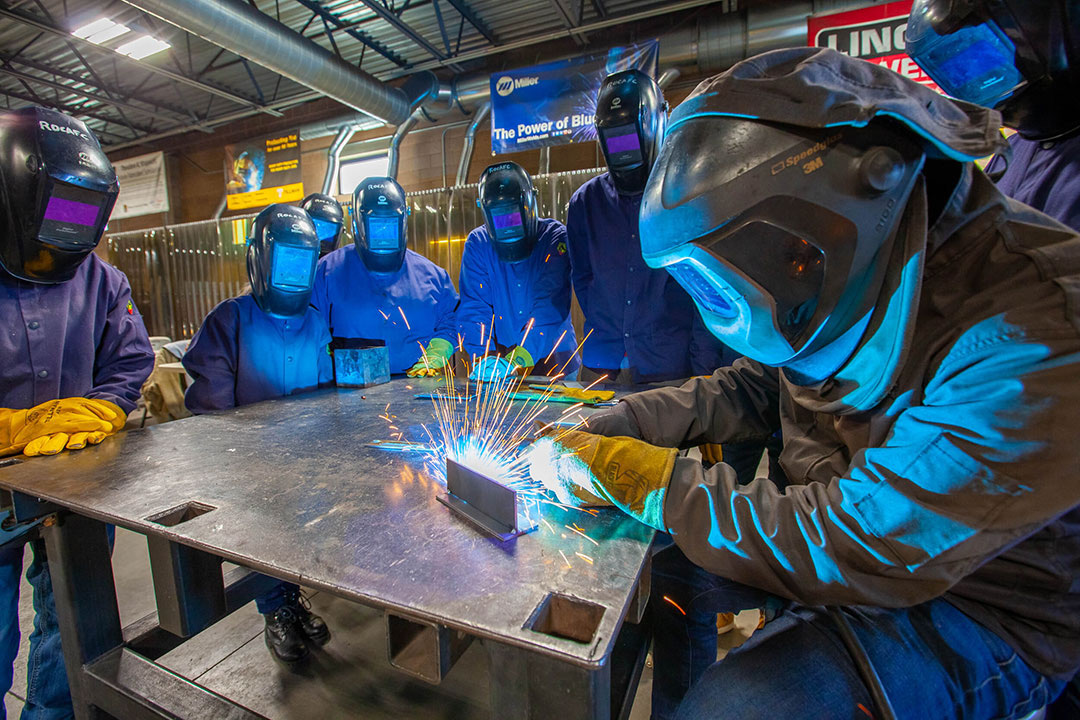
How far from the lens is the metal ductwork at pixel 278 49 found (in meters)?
4.50

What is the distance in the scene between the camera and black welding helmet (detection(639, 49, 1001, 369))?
75 centimetres

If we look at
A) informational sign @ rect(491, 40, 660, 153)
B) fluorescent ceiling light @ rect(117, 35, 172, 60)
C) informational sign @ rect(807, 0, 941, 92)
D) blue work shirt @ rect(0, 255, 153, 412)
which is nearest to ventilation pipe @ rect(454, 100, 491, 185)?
informational sign @ rect(491, 40, 660, 153)

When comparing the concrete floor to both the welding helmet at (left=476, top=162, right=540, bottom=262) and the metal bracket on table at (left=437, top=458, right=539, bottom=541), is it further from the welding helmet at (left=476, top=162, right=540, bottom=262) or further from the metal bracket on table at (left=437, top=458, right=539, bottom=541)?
the welding helmet at (left=476, top=162, right=540, bottom=262)

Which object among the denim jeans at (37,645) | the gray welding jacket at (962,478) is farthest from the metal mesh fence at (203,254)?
the gray welding jacket at (962,478)

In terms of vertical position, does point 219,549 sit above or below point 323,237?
below

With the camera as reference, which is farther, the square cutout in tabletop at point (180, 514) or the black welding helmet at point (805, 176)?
the square cutout in tabletop at point (180, 514)

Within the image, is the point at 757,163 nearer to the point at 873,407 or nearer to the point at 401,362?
the point at 873,407

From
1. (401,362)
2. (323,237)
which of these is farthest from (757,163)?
(323,237)

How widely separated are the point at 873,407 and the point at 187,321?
952 cm

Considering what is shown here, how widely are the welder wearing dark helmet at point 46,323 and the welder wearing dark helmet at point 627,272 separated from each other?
72.2 inches

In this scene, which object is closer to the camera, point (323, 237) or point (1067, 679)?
point (1067, 679)

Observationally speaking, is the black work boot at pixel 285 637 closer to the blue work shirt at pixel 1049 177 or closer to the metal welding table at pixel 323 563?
the metal welding table at pixel 323 563

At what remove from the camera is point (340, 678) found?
5.57 feet

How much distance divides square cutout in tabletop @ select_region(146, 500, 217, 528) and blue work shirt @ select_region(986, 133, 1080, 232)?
190 cm
